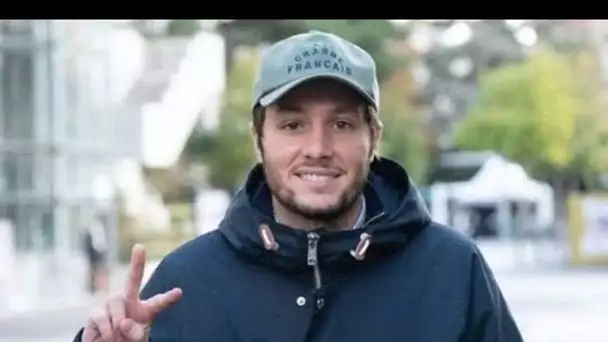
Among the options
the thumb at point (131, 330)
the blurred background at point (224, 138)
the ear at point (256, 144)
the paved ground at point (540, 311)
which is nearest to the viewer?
the thumb at point (131, 330)

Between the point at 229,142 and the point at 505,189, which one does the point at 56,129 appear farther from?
the point at 505,189

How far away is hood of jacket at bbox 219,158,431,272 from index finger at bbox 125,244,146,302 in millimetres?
118

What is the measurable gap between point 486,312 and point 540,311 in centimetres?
476

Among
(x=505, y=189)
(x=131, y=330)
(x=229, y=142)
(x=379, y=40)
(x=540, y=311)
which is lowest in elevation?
(x=540, y=311)

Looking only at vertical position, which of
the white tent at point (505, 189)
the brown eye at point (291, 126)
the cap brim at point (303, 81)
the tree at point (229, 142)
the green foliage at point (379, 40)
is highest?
the green foliage at point (379, 40)

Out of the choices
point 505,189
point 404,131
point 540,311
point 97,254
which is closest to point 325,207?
point 540,311

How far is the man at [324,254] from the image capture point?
92 cm

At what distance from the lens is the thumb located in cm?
86

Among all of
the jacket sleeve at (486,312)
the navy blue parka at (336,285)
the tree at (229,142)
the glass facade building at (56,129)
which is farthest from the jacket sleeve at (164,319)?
the glass facade building at (56,129)

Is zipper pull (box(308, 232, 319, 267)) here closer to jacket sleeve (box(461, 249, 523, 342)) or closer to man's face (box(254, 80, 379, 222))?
man's face (box(254, 80, 379, 222))

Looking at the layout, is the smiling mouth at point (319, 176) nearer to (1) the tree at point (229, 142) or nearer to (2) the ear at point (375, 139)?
(2) the ear at point (375, 139)

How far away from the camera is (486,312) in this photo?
0.94 meters
